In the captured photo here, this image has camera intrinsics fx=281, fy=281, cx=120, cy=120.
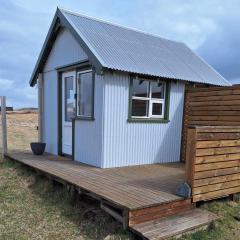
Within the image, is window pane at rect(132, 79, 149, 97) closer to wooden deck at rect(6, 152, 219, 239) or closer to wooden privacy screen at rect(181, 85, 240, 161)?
wooden privacy screen at rect(181, 85, 240, 161)

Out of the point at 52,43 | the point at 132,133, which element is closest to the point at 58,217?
the point at 132,133

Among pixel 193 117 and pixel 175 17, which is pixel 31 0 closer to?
pixel 175 17

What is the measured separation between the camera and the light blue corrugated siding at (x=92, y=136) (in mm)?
6473

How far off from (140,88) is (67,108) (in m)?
2.32

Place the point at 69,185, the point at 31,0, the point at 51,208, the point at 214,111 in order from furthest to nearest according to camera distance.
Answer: the point at 31,0, the point at 214,111, the point at 69,185, the point at 51,208

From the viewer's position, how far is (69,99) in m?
7.92

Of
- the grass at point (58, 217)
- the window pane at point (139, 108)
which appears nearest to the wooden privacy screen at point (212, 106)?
the window pane at point (139, 108)

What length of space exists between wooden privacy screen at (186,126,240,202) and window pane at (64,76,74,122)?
13.8ft

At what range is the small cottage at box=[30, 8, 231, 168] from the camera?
255 inches

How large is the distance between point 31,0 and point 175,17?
15.7ft

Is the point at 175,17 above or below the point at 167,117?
above

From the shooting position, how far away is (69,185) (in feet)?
17.6

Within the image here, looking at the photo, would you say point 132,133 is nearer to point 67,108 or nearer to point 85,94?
point 85,94

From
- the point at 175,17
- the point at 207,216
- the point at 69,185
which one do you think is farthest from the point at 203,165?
the point at 175,17
